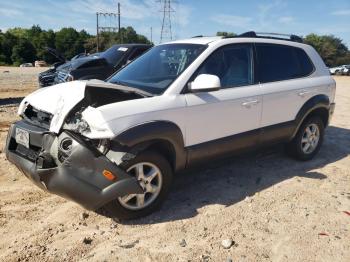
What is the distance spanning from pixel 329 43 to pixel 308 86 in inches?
3230

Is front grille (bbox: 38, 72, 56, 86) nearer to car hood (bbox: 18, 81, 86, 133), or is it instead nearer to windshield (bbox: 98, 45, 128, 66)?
windshield (bbox: 98, 45, 128, 66)

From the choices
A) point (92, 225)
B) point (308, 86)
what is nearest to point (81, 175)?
point (92, 225)

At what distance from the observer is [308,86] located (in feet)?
18.3

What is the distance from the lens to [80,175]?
3.44 m

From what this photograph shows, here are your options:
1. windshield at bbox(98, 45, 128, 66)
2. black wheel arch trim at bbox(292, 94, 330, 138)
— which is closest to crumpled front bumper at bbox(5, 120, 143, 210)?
black wheel arch trim at bbox(292, 94, 330, 138)

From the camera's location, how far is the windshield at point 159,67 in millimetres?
4258

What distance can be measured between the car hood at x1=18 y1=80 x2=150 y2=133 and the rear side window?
187 centimetres

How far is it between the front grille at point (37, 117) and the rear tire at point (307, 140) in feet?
Result: 11.8

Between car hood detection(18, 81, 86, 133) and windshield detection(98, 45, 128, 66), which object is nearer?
car hood detection(18, 81, 86, 133)

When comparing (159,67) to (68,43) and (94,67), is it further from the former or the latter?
(68,43)

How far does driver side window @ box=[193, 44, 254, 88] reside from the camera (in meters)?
4.43

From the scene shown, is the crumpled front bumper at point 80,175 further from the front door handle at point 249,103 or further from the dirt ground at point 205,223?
the front door handle at point 249,103

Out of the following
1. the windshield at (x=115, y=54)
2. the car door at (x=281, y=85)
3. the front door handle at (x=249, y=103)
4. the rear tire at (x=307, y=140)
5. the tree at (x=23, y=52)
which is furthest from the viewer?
the tree at (x=23, y=52)

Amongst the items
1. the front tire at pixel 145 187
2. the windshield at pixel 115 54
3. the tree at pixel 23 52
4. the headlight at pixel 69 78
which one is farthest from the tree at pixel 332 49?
the front tire at pixel 145 187
